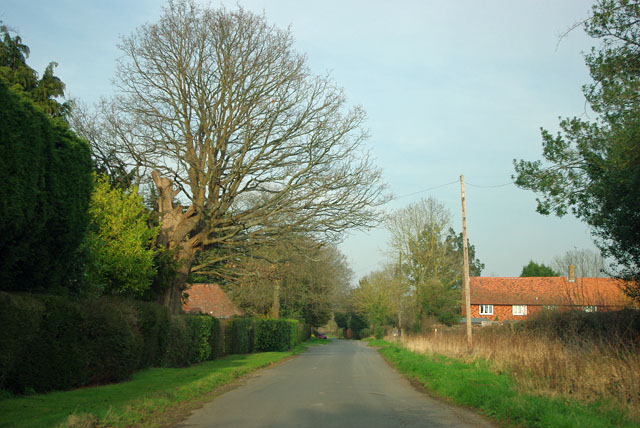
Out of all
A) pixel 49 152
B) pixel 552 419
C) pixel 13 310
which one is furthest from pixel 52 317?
pixel 552 419

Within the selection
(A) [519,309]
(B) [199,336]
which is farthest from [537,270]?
(B) [199,336]

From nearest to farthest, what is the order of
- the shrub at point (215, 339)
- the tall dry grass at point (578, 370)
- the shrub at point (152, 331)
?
the tall dry grass at point (578, 370) → the shrub at point (152, 331) → the shrub at point (215, 339)

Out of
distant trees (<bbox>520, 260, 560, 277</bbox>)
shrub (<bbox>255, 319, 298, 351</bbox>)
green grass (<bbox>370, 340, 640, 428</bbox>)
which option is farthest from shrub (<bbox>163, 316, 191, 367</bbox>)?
distant trees (<bbox>520, 260, 560, 277</bbox>)

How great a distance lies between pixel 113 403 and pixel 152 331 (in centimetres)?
700

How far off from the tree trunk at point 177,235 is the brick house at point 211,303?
25.1 metres

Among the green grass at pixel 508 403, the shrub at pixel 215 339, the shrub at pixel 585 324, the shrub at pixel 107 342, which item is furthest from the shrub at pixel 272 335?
the green grass at pixel 508 403

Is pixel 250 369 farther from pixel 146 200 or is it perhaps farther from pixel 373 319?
pixel 373 319

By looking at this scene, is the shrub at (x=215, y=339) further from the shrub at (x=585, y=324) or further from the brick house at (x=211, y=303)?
the brick house at (x=211, y=303)

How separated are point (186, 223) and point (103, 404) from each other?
12261 millimetres

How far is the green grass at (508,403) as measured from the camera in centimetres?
794

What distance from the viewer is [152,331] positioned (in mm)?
17031

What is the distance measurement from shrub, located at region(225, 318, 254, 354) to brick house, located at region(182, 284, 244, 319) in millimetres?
14969

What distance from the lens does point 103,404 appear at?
32.6 ft

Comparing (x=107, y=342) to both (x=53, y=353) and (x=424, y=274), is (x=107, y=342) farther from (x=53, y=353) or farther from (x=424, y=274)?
(x=424, y=274)
